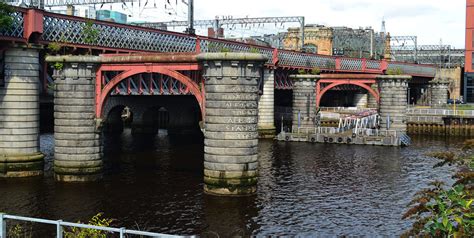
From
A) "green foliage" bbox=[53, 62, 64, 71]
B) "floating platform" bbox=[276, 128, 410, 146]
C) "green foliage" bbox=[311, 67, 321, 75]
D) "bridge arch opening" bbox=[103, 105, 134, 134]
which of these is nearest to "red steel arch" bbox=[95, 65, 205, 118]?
"green foliage" bbox=[53, 62, 64, 71]

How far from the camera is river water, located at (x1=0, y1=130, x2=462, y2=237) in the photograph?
3472cm

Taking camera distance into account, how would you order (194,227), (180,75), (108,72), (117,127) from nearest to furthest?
(194,227) < (180,75) < (108,72) < (117,127)

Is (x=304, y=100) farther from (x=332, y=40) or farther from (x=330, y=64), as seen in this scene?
(x=332, y=40)

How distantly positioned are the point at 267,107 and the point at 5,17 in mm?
48874

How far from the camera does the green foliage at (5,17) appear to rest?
43.6 meters

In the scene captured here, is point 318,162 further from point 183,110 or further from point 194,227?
point 183,110

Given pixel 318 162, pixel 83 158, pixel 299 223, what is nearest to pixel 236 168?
pixel 299 223

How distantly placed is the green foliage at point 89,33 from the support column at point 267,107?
38823mm

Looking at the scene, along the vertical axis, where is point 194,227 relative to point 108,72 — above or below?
below

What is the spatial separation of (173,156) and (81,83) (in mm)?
21670

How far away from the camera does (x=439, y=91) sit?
455 feet

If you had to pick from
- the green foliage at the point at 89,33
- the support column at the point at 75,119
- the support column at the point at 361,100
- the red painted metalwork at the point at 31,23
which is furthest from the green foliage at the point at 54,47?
the support column at the point at 361,100

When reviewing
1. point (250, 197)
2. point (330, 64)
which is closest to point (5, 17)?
point (250, 197)

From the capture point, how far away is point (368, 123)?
93500 millimetres
